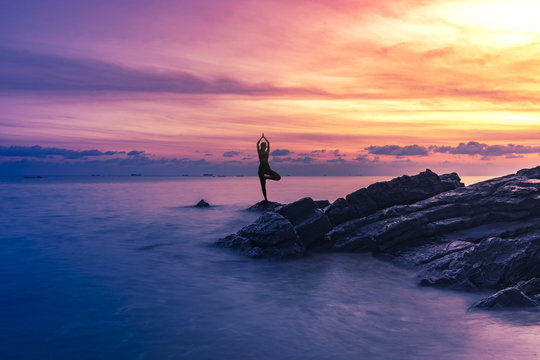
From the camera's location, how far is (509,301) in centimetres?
1020

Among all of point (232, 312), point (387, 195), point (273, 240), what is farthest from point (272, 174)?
point (232, 312)

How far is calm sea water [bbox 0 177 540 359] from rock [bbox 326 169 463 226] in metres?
3.60

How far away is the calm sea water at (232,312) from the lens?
8594 mm

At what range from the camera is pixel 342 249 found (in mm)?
18281

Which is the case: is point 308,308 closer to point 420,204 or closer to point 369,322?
point 369,322

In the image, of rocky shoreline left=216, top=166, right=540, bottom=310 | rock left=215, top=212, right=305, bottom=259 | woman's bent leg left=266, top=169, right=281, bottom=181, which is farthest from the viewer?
woman's bent leg left=266, top=169, right=281, bottom=181

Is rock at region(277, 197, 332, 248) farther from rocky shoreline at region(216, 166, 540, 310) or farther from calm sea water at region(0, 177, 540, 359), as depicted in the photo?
calm sea water at region(0, 177, 540, 359)

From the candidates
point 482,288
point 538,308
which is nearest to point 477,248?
point 482,288

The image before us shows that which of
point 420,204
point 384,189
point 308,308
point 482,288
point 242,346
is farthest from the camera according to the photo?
point 384,189

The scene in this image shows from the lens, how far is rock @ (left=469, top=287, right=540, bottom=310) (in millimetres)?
10102

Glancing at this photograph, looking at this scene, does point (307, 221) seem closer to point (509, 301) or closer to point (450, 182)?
point (509, 301)

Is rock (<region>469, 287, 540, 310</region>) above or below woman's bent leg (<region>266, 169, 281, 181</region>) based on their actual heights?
below

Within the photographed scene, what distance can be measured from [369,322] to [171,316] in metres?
5.61

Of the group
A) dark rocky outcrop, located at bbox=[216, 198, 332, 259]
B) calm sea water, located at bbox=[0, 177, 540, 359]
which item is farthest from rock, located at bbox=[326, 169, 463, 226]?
calm sea water, located at bbox=[0, 177, 540, 359]
